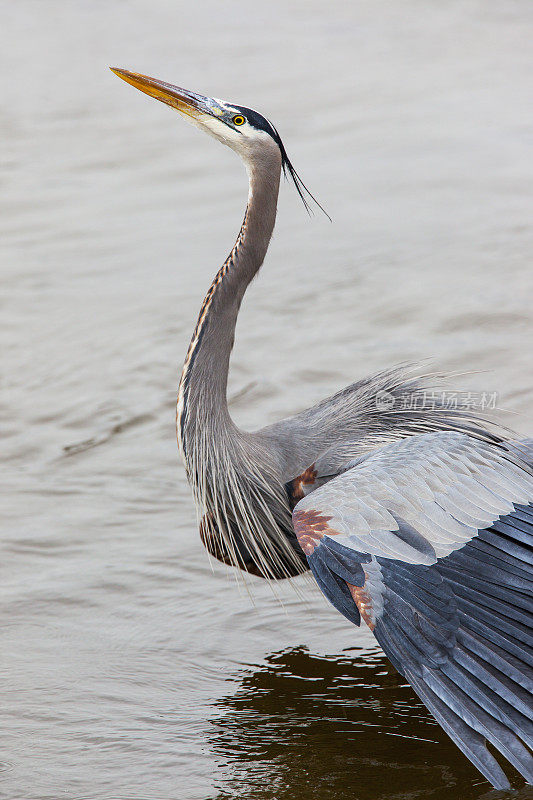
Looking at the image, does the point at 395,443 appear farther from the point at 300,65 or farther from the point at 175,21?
the point at 175,21

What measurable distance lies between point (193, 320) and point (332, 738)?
462 cm

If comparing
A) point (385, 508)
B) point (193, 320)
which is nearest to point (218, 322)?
point (385, 508)

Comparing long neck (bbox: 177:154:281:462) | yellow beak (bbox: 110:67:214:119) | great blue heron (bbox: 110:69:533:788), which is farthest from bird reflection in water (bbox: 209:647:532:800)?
yellow beak (bbox: 110:67:214:119)

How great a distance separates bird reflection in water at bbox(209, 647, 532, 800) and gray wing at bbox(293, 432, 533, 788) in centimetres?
63

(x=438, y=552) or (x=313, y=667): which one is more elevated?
(x=438, y=552)

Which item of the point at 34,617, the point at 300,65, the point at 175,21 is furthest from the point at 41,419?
the point at 175,21

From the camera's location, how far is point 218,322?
546 centimetres

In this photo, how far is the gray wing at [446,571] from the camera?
3.80 metres

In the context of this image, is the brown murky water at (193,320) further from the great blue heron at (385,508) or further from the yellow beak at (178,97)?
the yellow beak at (178,97)

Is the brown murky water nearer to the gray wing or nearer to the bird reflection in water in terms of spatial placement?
the bird reflection in water

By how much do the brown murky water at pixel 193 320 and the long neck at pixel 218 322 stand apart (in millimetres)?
971

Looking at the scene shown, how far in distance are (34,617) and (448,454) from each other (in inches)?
84.4

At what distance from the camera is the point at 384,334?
8.61m

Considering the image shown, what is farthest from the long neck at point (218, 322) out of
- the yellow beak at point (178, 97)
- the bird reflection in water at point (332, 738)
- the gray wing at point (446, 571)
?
the bird reflection in water at point (332, 738)
